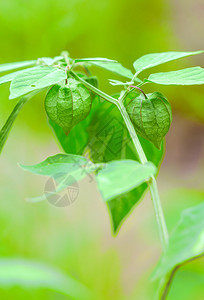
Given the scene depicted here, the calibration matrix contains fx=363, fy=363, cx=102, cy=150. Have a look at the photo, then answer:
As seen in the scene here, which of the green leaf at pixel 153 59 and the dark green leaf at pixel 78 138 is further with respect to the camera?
the dark green leaf at pixel 78 138

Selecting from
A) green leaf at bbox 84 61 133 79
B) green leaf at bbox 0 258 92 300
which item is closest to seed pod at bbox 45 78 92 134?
green leaf at bbox 84 61 133 79

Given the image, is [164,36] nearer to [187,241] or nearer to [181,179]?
[181,179]

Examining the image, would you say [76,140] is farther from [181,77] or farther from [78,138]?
[181,77]

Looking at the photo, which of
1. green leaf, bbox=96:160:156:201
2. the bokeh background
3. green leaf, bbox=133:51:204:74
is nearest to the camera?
green leaf, bbox=96:160:156:201

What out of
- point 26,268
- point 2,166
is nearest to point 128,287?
point 2,166

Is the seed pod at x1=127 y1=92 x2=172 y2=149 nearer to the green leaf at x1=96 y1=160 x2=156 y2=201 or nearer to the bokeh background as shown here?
the green leaf at x1=96 y1=160 x2=156 y2=201

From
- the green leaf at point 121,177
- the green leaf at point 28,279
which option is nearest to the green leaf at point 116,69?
the green leaf at point 121,177

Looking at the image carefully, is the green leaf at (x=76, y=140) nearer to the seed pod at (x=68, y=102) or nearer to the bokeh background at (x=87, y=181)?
the seed pod at (x=68, y=102)
